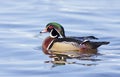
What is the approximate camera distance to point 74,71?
12.4m

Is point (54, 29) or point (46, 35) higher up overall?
point (54, 29)

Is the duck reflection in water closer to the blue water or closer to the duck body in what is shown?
the duck body

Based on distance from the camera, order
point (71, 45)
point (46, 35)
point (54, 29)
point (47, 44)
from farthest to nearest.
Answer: point (46, 35) < point (54, 29) < point (47, 44) < point (71, 45)

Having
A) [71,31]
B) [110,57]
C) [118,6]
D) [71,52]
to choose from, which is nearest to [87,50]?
[71,52]

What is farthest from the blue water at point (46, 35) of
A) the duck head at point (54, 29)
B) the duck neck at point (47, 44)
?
the duck head at point (54, 29)

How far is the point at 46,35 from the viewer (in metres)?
17.4

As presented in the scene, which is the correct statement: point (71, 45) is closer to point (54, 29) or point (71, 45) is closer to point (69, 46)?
point (69, 46)

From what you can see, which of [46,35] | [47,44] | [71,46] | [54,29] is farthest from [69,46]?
[46,35]

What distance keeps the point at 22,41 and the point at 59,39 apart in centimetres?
101

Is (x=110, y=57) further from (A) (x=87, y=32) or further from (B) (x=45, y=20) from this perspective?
(B) (x=45, y=20)

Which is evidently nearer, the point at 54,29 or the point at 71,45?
the point at 71,45

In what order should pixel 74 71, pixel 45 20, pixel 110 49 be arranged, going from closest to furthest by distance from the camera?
pixel 74 71
pixel 110 49
pixel 45 20

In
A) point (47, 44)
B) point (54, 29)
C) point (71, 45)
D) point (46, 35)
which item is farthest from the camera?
point (46, 35)

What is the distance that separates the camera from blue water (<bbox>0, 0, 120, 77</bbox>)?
12.6 meters
